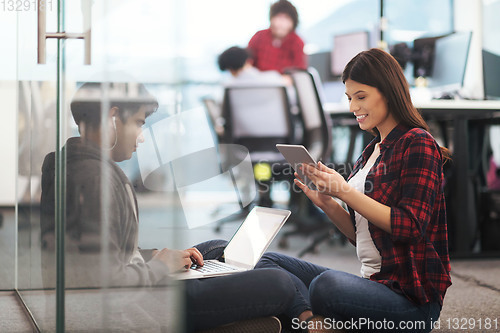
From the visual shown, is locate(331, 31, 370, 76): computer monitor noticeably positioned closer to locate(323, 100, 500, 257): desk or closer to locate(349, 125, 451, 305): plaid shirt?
locate(323, 100, 500, 257): desk

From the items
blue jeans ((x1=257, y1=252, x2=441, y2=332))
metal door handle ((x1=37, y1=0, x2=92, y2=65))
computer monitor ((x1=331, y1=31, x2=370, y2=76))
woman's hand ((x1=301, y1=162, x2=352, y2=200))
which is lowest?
blue jeans ((x1=257, y1=252, x2=441, y2=332))

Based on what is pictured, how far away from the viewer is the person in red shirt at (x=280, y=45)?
4270 millimetres

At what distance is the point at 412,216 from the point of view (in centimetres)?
121

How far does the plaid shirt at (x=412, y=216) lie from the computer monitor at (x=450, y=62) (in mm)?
2259

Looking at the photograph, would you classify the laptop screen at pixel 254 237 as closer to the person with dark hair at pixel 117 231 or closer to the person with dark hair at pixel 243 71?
the person with dark hair at pixel 117 231

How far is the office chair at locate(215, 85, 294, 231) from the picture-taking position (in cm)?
328

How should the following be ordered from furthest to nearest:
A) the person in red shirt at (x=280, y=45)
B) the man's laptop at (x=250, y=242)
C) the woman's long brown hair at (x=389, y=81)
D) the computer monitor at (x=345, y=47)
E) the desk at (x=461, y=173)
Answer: the person in red shirt at (x=280, y=45) < the computer monitor at (x=345, y=47) < the desk at (x=461, y=173) < the man's laptop at (x=250, y=242) < the woman's long brown hair at (x=389, y=81)

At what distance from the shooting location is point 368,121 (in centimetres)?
136

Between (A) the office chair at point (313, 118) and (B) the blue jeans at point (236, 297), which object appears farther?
(A) the office chair at point (313, 118)

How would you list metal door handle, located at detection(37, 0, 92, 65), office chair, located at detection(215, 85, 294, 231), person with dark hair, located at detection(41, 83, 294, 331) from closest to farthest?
person with dark hair, located at detection(41, 83, 294, 331), metal door handle, located at detection(37, 0, 92, 65), office chair, located at detection(215, 85, 294, 231)

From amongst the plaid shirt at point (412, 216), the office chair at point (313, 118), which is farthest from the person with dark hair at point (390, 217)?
the office chair at point (313, 118)

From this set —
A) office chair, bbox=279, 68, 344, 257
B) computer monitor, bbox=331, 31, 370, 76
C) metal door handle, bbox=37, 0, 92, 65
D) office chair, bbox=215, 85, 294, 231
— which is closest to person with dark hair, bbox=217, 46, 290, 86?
office chair, bbox=215, 85, 294, 231

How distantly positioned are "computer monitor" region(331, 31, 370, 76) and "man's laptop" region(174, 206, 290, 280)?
257 cm

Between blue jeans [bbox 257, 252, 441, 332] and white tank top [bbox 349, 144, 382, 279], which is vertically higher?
white tank top [bbox 349, 144, 382, 279]
